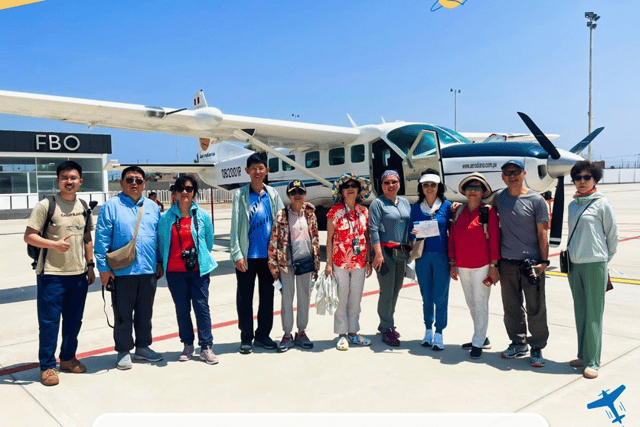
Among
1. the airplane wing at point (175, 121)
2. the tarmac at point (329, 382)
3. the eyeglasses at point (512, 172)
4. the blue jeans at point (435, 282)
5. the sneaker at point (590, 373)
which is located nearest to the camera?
the tarmac at point (329, 382)

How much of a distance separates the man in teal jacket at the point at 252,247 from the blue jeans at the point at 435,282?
151 centimetres

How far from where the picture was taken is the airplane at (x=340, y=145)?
8078mm

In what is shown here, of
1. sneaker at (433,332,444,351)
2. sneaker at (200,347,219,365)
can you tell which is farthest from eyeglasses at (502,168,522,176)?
sneaker at (200,347,219,365)

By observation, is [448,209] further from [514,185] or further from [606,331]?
[606,331]

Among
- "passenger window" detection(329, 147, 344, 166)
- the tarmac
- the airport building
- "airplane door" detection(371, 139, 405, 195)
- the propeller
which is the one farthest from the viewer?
the airport building

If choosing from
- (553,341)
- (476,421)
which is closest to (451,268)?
(553,341)

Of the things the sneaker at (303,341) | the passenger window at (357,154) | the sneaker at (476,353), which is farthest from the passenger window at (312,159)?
the sneaker at (476,353)

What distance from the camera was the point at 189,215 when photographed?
466cm

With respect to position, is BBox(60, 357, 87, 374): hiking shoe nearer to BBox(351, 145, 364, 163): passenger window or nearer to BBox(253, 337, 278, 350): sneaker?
BBox(253, 337, 278, 350): sneaker

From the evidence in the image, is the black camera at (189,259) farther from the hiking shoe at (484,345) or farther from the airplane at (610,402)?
the airplane at (610,402)

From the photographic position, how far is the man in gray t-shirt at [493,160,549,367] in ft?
13.8

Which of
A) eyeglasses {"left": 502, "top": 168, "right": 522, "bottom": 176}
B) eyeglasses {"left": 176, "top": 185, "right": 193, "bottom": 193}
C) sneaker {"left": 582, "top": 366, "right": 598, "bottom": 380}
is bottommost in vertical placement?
sneaker {"left": 582, "top": 366, "right": 598, "bottom": 380}

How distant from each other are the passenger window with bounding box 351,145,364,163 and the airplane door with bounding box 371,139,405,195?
0.32m

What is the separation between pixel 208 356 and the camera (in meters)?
4.48
